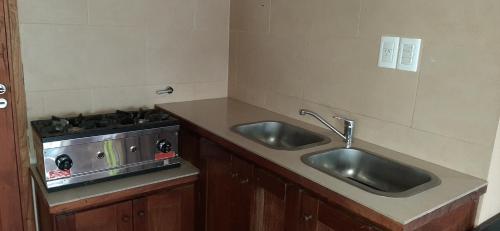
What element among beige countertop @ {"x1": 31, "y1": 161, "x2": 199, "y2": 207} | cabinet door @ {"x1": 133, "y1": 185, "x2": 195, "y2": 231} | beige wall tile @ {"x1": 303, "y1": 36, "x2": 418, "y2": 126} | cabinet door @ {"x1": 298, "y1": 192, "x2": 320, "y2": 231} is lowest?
cabinet door @ {"x1": 133, "y1": 185, "x2": 195, "y2": 231}

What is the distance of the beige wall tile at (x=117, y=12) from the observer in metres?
2.07

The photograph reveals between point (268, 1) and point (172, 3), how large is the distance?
0.57 metres

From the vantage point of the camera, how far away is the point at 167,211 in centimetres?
198

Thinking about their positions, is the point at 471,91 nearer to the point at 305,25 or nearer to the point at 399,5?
the point at 399,5

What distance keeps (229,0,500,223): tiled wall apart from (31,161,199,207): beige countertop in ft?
2.22

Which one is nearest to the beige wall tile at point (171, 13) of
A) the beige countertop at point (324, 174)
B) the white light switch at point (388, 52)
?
the beige countertop at point (324, 174)

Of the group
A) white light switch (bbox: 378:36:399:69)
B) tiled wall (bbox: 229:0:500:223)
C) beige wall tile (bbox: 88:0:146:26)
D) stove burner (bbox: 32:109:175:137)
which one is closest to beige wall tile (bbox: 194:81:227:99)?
tiled wall (bbox: 229:0:500:223)

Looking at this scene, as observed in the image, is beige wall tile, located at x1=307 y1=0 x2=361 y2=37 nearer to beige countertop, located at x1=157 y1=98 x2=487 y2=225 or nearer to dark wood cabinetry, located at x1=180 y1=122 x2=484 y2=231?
beige countertop, located at x1=157 y1=98 x2=487 y2=225

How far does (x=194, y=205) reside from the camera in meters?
2.07

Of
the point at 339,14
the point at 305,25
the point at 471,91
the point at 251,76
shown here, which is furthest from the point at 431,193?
the point at 251,76

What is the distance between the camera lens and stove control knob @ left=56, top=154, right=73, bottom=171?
171cm

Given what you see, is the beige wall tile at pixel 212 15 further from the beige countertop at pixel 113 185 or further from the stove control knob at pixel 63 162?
the stove control knob at pixel 63 162

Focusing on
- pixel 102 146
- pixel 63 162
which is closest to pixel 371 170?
pixel 102 146

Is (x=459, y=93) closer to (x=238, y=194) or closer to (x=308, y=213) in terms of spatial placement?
(x=308, y=213)
